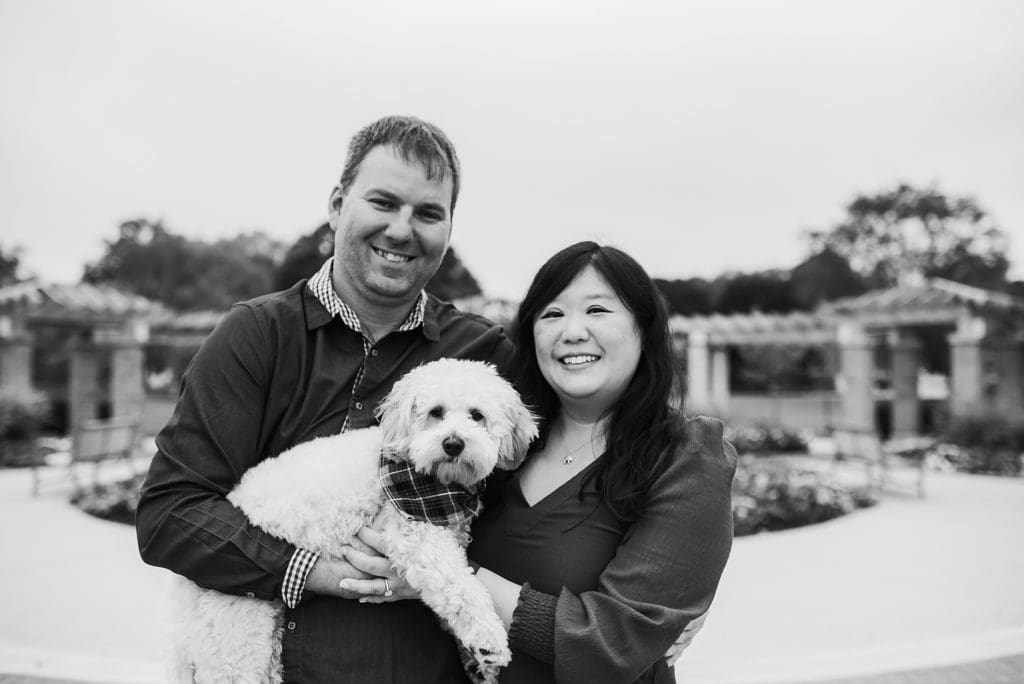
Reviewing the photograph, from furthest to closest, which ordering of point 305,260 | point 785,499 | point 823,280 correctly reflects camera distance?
point 823,280
point 305,260
point 785,499

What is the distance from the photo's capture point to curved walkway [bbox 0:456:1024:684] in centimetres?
474

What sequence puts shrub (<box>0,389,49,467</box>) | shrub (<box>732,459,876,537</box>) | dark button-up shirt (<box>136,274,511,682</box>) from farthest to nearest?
shrub (<box>0,389,49,467</box>), shrub (<box>732,459,876,537</box>), dark button-up shirt (<box>136,274,511,682</box>)

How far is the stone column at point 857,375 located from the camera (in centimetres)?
1744

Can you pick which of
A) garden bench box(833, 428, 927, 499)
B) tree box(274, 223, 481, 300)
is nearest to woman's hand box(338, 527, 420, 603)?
tree box(274, 223, 481, 300)

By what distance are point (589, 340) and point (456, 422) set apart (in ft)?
1.79

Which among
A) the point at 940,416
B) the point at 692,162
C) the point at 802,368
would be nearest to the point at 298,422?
the point at 940,416

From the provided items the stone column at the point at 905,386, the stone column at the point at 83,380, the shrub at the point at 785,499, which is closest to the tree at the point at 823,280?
the stone column at the point at 905,386

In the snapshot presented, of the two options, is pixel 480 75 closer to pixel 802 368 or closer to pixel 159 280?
pixel 802 368

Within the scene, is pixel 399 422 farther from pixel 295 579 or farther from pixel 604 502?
pixel 604 502

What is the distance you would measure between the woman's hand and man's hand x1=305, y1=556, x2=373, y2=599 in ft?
0.03

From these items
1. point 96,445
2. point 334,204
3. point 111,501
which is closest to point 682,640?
point 334,204

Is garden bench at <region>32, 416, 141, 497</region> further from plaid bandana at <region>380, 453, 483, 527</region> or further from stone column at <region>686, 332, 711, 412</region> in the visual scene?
stone column at <region>686, 332, 711, 412</region>

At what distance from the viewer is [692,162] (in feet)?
68.1

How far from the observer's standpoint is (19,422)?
1523cm
